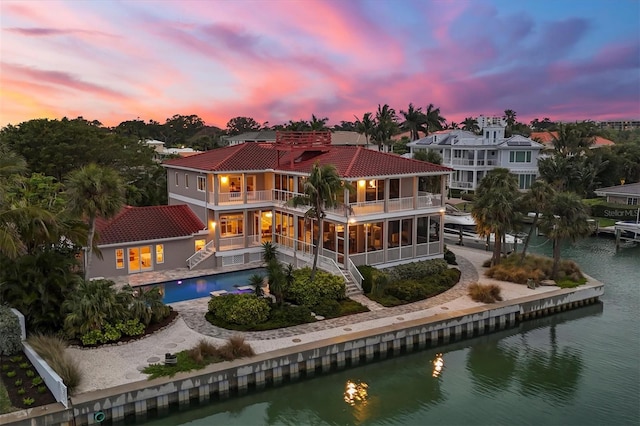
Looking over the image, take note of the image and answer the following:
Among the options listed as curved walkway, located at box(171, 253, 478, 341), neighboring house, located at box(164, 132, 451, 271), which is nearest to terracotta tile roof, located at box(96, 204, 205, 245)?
neighboring house, located at box(164, 132, 451, 271)

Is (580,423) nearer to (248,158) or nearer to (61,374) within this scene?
(61,374)

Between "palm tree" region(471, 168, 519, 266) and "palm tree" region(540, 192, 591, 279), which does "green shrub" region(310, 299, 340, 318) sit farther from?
"palm tree" region(540, 192, 591, 279)

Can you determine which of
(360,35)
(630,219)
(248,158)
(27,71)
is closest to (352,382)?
(248,158)

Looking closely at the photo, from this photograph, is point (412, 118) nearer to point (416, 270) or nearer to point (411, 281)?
point (416, 270)

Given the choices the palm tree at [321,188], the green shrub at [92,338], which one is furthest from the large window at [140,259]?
the palm tree at [321,188]

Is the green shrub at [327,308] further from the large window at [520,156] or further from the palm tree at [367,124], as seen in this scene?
the palm tree at [367,124]

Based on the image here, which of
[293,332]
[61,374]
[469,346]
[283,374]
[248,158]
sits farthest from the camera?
[248,158]
